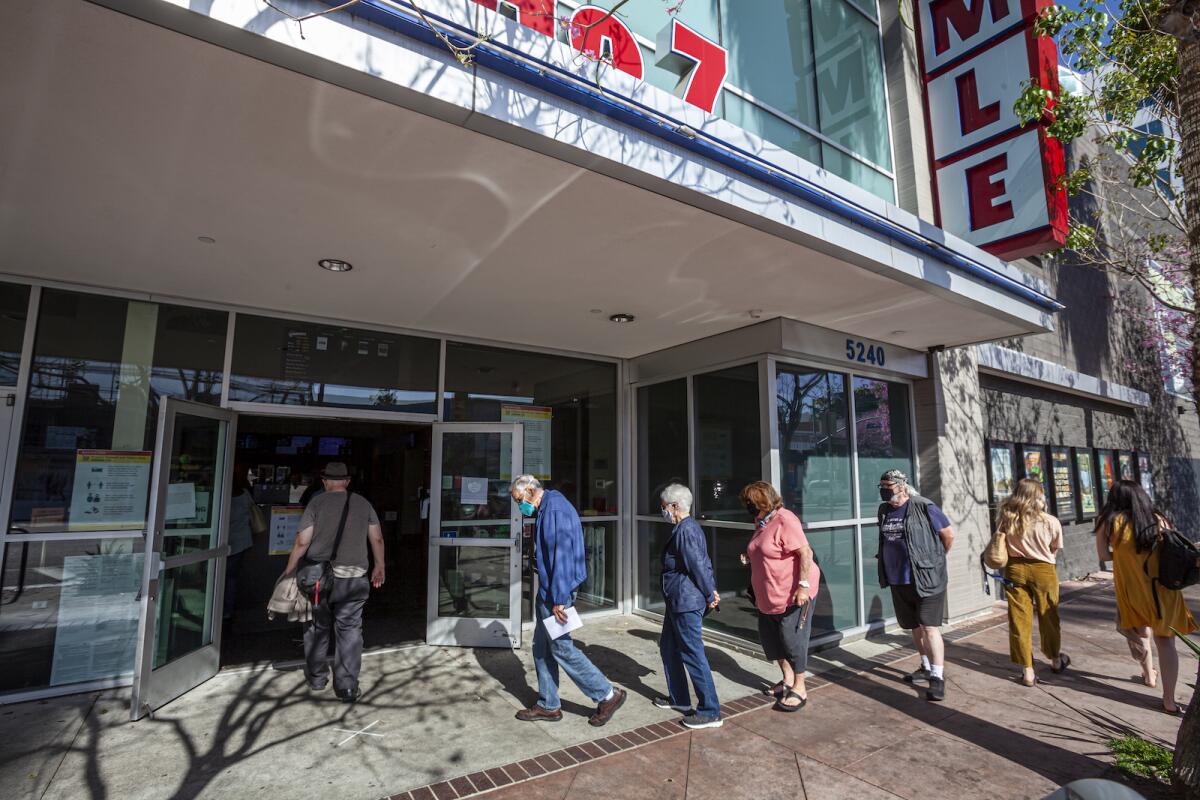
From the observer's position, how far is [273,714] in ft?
13.8

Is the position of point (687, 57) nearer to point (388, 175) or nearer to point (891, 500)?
point (388, 175)

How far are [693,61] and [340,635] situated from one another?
460 centimetres

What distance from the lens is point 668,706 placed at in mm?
4371

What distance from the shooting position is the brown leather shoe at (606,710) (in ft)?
13.3

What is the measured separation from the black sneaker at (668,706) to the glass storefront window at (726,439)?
212 centimetres

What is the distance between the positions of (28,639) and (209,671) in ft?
3.91

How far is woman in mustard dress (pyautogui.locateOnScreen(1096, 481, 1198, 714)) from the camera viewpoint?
420 centimetres

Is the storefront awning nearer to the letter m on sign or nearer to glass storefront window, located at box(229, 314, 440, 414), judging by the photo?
glass storefront window, located at box(229, 314, 440, 414)

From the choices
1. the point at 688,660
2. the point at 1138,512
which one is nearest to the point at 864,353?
the point at 1138,512

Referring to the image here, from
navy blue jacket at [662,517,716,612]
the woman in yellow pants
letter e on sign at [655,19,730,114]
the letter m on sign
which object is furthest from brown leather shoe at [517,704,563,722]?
the letter m on sign

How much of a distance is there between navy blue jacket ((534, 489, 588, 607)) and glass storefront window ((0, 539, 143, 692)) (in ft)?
10.8

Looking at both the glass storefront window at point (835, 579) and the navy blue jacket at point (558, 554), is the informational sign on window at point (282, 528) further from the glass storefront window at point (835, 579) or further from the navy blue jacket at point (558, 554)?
the glass storefront window at point (835, 579)

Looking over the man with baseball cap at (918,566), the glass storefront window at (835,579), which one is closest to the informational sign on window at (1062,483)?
the glass storefront window at (835,579)

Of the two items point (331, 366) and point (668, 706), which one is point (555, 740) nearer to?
point (668, 706)
